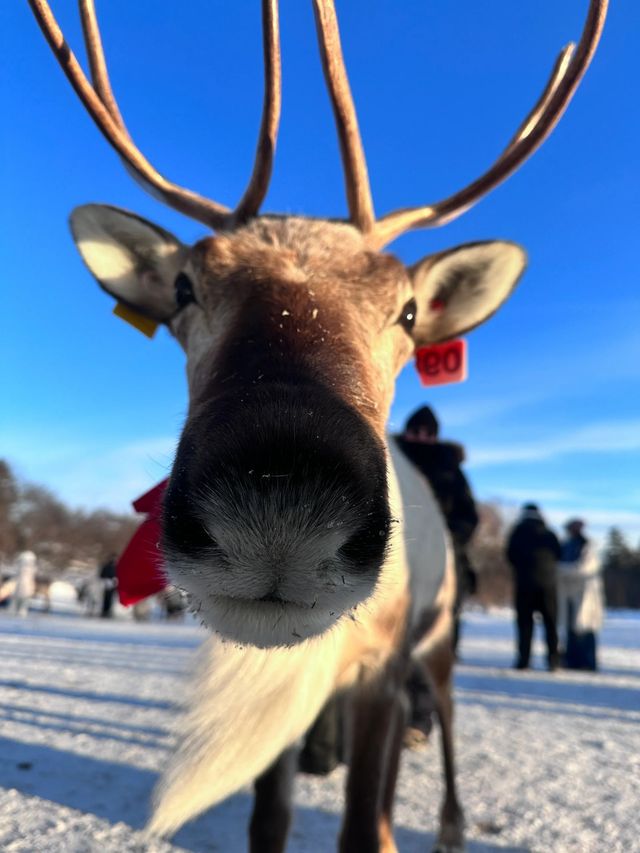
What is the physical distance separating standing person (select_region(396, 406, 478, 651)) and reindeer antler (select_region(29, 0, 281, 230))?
9.15ft

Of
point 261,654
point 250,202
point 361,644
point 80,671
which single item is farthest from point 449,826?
point 80,671

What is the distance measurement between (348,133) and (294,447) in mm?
2203

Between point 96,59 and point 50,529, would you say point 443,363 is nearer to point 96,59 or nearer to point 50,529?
point 96,59

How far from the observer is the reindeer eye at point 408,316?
7.74 feet

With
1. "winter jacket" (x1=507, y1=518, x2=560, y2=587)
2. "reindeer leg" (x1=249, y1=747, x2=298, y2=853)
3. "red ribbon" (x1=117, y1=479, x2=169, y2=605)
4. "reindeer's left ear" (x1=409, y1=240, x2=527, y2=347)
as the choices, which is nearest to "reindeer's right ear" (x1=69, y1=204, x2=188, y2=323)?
"red ribbon" (x1=117, y1=479, x2=169, y2=605)

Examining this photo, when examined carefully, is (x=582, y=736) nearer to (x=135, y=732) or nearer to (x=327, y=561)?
(x=135, y=732)

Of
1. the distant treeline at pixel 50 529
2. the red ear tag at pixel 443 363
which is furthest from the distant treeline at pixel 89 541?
the red ear tag at pixel 443 363

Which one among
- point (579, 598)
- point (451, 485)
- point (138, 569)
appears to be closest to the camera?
point (138, 569)

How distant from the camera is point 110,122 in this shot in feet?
8.91

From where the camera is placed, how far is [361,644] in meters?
2.33

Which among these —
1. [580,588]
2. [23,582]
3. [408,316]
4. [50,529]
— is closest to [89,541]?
[50,529]

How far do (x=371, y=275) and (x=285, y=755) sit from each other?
2.00 m

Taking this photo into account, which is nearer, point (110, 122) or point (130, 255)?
point (110, 122)

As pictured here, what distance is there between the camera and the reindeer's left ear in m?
2.80
